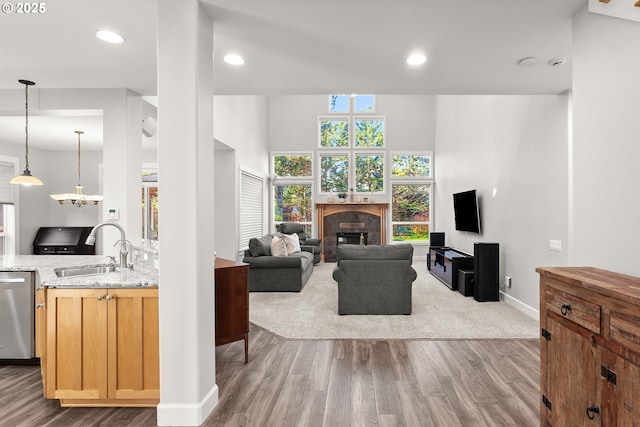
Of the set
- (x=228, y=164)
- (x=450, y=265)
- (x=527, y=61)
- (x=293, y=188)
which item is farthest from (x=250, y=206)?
(x=527, y=61)

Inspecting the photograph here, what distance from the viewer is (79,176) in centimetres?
710

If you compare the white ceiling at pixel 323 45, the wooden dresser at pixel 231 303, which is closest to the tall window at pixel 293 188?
the white ceiling at pixel 323 45

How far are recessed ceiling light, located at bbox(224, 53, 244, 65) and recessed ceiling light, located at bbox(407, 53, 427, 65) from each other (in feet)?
4.66

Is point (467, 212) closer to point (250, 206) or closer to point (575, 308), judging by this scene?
point (250, 206)

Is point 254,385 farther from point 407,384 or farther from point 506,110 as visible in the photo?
point 506,110

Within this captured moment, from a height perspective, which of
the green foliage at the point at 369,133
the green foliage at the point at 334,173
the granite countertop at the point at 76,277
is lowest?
the granite countertop at the point at 76,277

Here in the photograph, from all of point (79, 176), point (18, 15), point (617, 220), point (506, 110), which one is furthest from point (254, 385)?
point (79, 176)

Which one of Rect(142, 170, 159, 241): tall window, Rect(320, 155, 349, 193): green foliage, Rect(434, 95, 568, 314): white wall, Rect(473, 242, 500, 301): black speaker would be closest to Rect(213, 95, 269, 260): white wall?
Rect(142, 170, 159, 241): tall window

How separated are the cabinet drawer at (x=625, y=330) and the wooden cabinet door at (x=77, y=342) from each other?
273 centimetres

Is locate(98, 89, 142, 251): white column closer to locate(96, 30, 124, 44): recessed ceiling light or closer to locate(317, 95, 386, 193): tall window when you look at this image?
locate(96, 30, 124, 44): recessed ceiling light

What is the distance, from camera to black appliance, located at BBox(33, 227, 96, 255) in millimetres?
→ 6776

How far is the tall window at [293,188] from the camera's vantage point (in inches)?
378

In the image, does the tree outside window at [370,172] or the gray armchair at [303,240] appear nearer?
the gray armchair at [303,240]

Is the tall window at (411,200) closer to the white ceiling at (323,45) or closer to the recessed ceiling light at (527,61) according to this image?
the white ceiling at (323,45)
